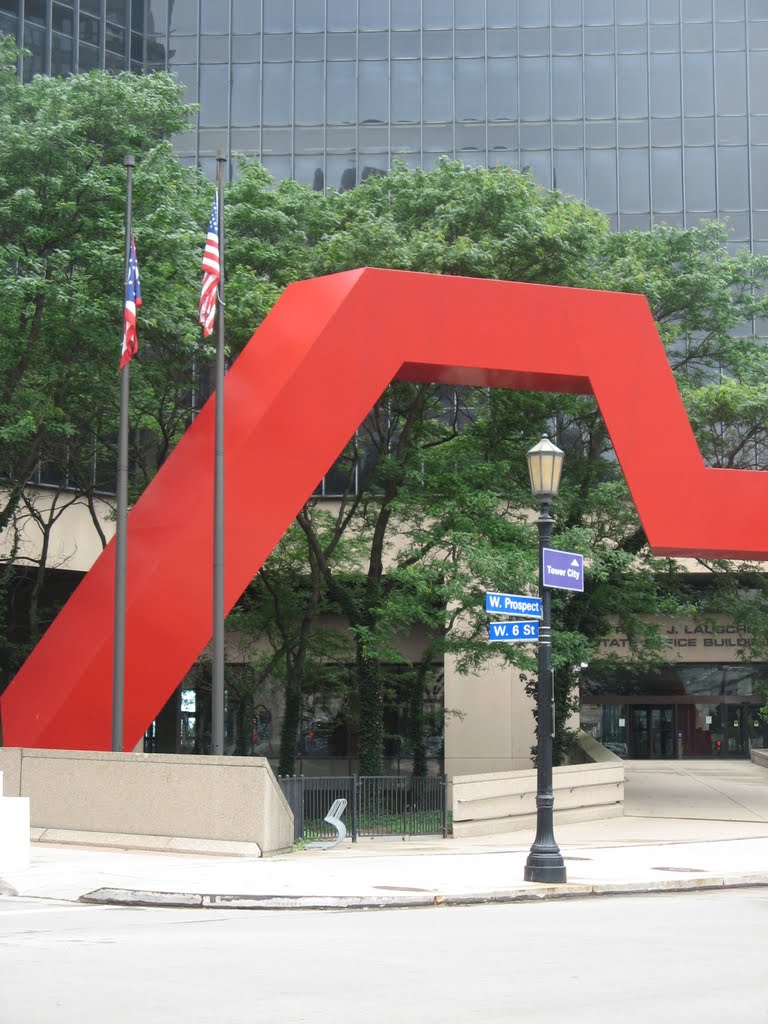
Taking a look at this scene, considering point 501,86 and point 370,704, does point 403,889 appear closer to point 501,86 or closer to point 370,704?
point 370,704

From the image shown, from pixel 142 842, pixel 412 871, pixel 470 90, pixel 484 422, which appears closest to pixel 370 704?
pixel 484 422

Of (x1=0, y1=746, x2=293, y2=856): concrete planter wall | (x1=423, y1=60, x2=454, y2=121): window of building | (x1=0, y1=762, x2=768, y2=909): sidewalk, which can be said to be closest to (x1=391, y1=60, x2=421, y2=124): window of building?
(x1=423, y1=60, x2=454, y2=121): window of building

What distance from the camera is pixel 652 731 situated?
5269cm

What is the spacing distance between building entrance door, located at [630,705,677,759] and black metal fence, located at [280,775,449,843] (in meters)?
31.7

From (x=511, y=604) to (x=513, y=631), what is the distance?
0.42m

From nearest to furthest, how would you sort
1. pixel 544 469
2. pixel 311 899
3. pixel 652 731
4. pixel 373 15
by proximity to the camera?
1. pixel 311 899
2. pixel 544 469
3. pixel 373 15
4. pixel 652 731

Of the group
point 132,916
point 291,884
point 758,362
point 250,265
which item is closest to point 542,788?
point 291,884

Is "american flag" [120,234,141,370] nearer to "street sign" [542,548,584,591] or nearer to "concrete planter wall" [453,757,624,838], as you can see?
"street sign" [542,548,584,591]

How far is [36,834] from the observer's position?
18.8 metres

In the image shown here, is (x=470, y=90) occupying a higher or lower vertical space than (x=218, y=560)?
higher

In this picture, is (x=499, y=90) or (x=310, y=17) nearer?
(x=499, y=90)

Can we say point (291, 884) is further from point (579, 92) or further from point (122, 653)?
point (579, 92)

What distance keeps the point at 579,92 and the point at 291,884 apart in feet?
137

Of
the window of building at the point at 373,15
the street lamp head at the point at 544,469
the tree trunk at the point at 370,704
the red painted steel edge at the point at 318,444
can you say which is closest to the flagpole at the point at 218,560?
the red painted steel edge at the point at 318,444
